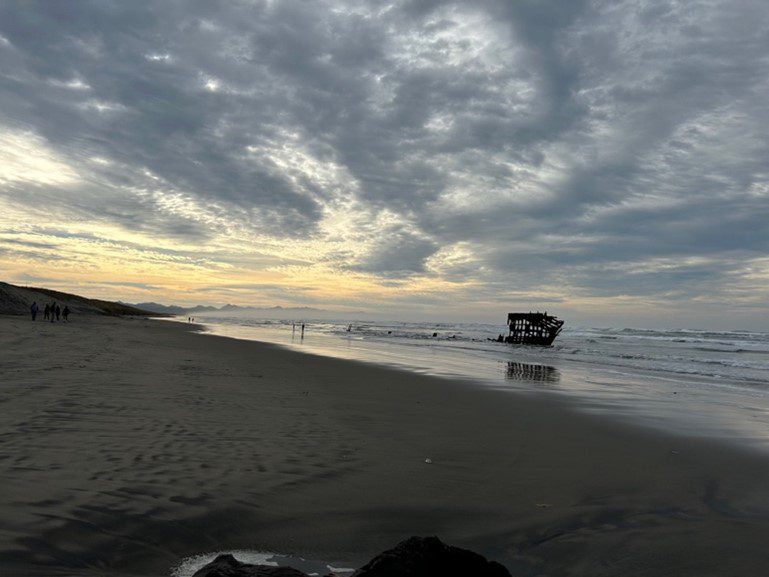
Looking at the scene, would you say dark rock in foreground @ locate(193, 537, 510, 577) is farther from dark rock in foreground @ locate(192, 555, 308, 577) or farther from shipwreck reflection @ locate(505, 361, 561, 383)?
shipwreck reflection @ locate(505, 361, 561, 383)

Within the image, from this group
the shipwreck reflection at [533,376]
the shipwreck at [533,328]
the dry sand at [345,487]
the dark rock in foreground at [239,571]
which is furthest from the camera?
the shipwreck at [533,328]

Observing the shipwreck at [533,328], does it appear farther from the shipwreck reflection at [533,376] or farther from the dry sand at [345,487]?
the dry sand at [345,487]

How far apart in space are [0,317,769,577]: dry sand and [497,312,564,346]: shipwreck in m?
41.5

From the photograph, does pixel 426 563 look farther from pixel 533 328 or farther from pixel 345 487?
pixel 533 328

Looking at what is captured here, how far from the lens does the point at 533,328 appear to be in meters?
51.4

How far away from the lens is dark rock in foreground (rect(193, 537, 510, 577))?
258 cm

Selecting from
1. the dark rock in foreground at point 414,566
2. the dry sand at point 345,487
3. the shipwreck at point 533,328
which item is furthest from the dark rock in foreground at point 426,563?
the shipwreck at point 533,328

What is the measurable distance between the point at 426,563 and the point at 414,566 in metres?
0.08

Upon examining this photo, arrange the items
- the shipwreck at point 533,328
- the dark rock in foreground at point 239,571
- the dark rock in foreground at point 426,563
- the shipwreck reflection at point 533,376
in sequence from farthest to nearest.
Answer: the shipwreck at point 533,328 → the shipwreck reflection at point 533,376 → the dark rock in foreground at point 239,571 → the dark rock in foreground at point 426,563

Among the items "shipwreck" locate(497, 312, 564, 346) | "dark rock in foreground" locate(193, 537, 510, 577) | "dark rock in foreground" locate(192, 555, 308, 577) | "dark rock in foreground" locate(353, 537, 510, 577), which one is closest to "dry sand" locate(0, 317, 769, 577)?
"dark rock in foreground" locate(192, 555, 308, 577)

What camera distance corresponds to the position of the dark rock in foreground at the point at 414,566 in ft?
8.45

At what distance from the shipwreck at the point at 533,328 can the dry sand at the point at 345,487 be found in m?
41.5

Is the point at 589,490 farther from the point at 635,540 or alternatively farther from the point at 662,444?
the point at 662,444

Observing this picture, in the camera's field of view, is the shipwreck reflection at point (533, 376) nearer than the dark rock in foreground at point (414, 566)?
No
